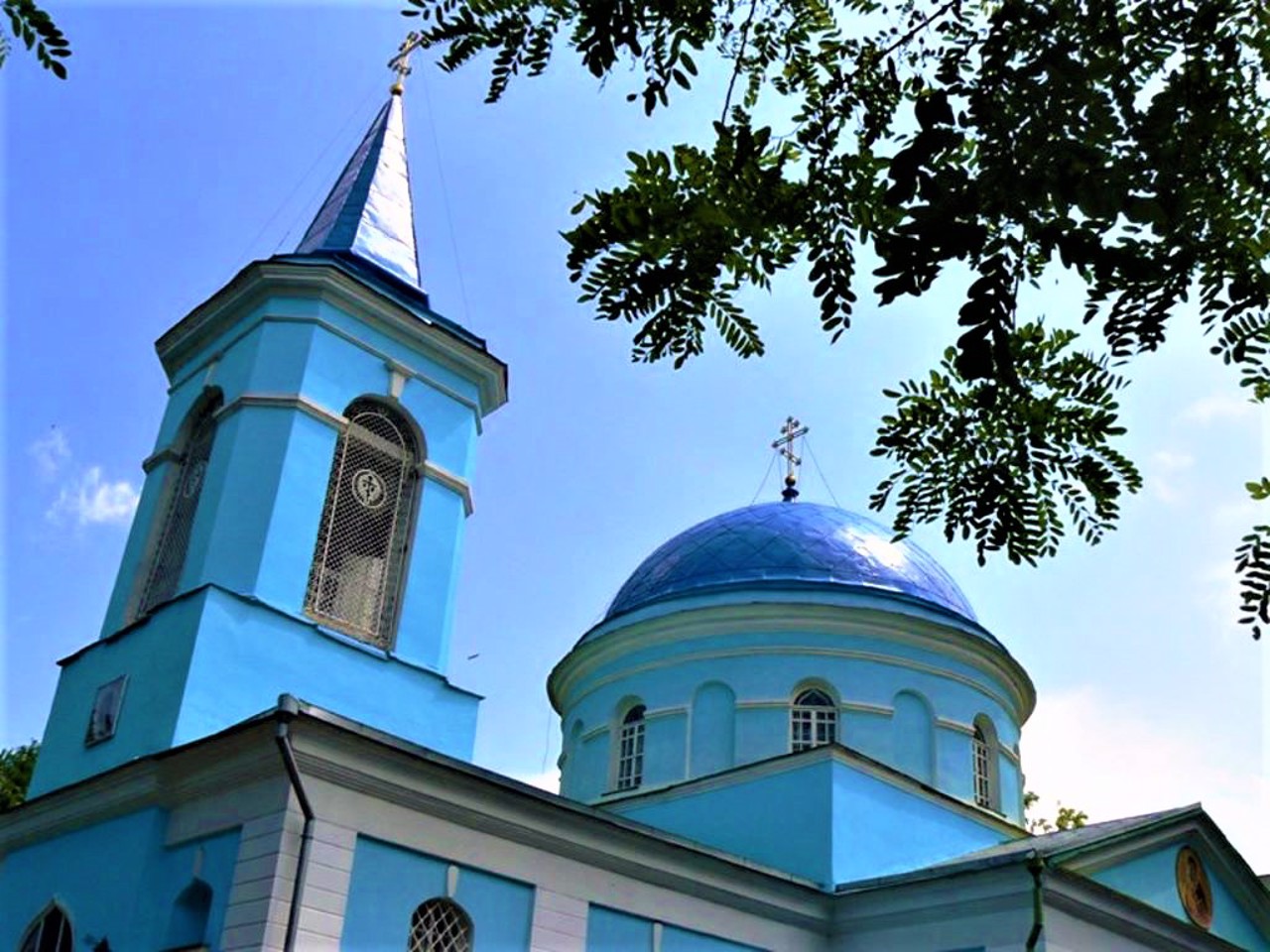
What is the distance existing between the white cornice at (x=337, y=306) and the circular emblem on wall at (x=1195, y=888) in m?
9.53

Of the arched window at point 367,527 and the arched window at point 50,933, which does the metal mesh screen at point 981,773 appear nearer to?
→ the arched window at point 367,527

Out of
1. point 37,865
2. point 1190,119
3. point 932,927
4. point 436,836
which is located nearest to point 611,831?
point 436,836

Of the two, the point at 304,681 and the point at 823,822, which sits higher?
the point at 823,822

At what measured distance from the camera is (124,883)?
10.3m

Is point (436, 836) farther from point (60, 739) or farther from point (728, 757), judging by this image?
point (728, 757)

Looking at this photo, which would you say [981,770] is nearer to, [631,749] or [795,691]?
[795,691]

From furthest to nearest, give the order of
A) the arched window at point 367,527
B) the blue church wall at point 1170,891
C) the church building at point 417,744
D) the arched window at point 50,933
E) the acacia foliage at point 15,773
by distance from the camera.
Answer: the acacia foliage at point 15,773, the blue church wall at point 1170,891, the arched window at point 367,527, the arched window at point 50,933, the church building at point 417,744

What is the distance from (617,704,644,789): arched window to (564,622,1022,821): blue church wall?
0.19m

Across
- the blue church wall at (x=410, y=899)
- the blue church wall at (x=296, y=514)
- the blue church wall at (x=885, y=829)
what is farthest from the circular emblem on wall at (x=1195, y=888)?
the blue church wall at (x=296, y=514)

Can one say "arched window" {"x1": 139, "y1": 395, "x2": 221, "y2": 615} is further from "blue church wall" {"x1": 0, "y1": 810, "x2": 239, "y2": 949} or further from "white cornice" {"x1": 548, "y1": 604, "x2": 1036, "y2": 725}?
"white cornice" {"x1": 548, "y1": 604, "x2": 1036, "y2": 725}

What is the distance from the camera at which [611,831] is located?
11492 millimetres

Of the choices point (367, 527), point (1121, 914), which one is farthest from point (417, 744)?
point (1121, 914)

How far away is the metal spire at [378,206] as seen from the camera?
14.3m

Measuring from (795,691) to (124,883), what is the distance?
9243 millimetres
